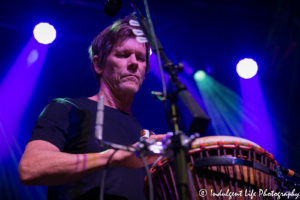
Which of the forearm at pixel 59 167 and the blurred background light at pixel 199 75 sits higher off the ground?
the blurred background light at pixel 199 75

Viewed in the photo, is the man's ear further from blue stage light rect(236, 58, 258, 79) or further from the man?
blue stage light rect(236, 58, 258, 79)

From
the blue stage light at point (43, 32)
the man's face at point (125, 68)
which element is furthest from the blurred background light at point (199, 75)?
the man's face at point (125, 68)

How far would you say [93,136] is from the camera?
196 centimetres

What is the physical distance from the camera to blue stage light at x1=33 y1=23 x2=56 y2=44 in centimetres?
505

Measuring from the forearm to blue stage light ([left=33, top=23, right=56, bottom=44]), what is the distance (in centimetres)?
427

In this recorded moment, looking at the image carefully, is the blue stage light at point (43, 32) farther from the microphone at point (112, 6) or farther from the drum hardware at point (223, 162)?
the drum hardware at point (223, 162)

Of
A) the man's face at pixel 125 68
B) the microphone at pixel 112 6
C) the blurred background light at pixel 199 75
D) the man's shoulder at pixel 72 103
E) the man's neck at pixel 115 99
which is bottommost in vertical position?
the man's shoulder at pixel 72 103

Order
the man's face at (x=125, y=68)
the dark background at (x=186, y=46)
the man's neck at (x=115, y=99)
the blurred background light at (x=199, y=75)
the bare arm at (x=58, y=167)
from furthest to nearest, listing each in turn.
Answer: the blurred background light at (x=199, y=75)
the dark background at (x=186, y=46)
the man's neck at (x=115, y=99)
the man's face at (x=125, y=68)
the bare arm at (x=58, y=167)

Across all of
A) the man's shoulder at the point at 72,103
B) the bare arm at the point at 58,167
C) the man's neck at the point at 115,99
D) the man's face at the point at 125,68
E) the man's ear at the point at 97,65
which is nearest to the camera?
the bare arm at the point at 58,167

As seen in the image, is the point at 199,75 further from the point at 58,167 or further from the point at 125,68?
the point at 58,167

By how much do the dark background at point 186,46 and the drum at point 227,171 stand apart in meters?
3.86

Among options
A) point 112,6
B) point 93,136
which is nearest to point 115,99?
point 93,136

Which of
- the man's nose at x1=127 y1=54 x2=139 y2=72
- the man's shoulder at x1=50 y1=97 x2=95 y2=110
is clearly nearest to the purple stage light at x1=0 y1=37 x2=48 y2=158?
the man's shoulder at x1=50 y1=97 x2=95 y2=110

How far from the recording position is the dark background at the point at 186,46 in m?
5.03
